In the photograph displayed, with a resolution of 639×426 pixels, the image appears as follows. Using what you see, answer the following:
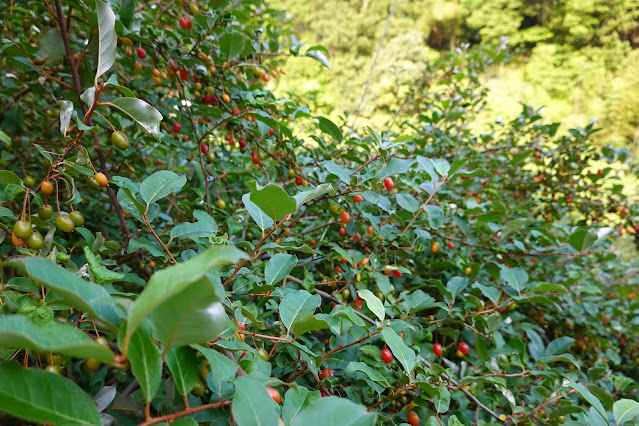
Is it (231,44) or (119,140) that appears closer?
(119,140)

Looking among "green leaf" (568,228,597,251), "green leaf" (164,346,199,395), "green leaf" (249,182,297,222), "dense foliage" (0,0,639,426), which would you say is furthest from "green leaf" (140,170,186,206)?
"green leaf" (568,228,597,251)

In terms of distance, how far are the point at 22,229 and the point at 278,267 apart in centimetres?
36

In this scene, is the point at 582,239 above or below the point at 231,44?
below

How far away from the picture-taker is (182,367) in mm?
276

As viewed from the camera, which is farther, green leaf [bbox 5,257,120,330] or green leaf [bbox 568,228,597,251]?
green leaf [bbox 568,228,597,251]

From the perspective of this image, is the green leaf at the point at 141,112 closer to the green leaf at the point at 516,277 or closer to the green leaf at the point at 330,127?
the green leaf at the point at 330,127

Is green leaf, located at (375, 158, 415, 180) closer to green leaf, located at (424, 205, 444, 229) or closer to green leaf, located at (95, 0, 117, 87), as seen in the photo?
green leaf, located at (424, 205, 444, 229)

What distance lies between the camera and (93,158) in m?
0.92

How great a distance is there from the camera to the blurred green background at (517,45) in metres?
9.90

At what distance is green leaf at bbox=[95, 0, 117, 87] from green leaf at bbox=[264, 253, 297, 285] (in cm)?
35

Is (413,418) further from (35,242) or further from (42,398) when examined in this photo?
(35,242)

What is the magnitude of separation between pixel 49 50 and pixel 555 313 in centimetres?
177

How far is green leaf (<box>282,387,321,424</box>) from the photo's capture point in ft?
1.09

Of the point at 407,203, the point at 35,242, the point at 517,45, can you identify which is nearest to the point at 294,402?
the point at 35,242
